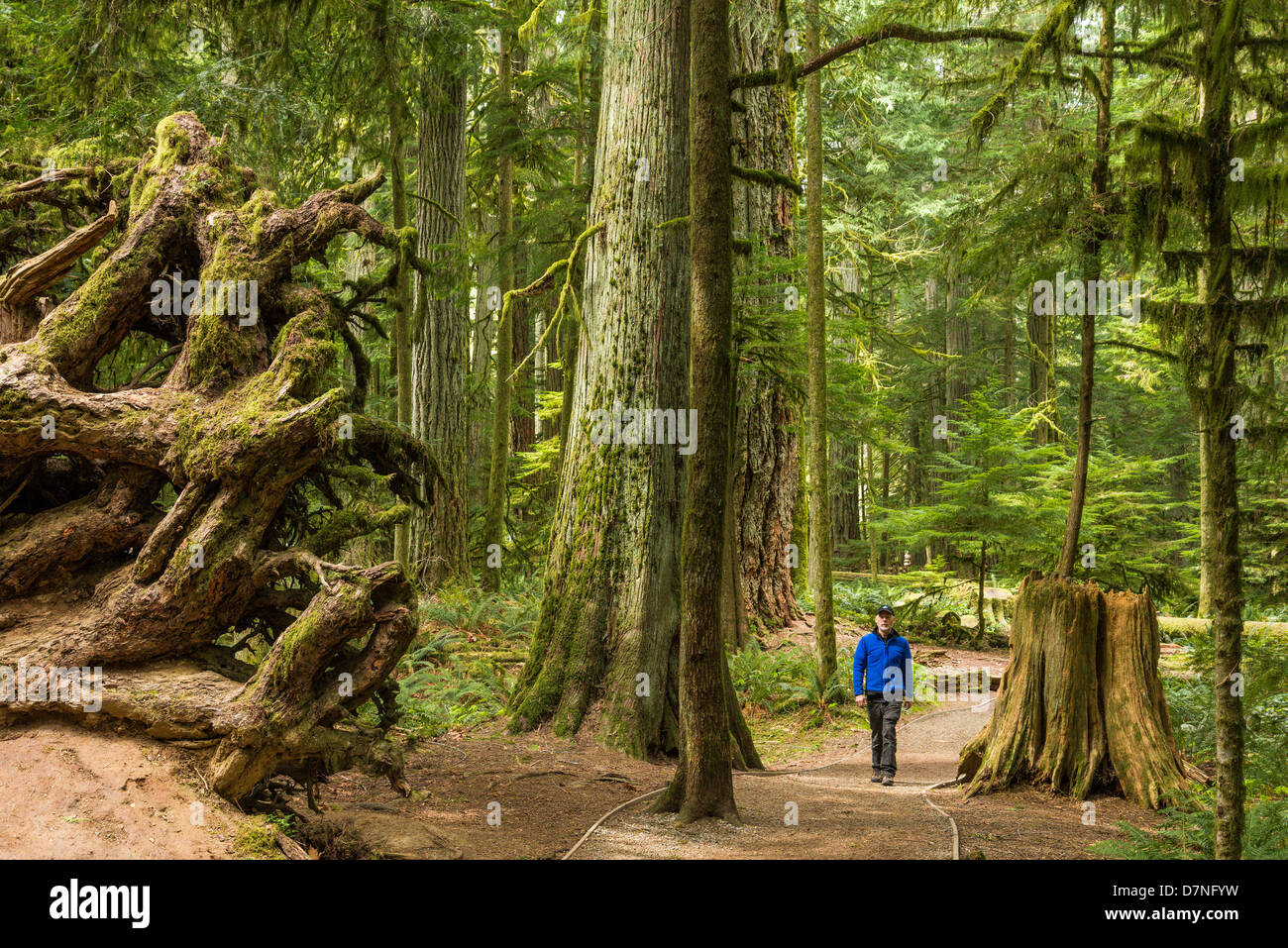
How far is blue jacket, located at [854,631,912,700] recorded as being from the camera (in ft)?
29.8

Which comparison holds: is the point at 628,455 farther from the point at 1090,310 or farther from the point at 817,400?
the point at 1090,310

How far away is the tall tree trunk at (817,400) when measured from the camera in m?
11.2

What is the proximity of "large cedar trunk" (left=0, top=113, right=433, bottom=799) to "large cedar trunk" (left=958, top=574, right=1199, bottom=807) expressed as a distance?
5.47 metres

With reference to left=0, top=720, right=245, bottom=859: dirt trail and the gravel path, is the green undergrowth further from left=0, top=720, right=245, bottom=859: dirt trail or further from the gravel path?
left=0, top=720, right=245, bottom=859: dirt trail

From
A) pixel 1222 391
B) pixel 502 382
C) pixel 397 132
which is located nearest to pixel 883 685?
pixel 1222 391

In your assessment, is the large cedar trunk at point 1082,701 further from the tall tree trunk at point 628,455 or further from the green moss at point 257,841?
the green moss at point 257,841

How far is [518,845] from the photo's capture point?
5910 mm

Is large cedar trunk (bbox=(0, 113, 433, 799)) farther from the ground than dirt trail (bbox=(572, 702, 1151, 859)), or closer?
farther from the ground

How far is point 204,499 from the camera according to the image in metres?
5.78

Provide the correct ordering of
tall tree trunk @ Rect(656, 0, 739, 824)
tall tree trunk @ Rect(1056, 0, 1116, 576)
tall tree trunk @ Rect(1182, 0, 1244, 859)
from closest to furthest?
tall tree trunk @ Rect(1182, 0, 1244, 859) → tall tree trunk @ Rect(656, 0, 739, 824) → tall tree trunk @ Rect(1056, 0, 1116, 576)

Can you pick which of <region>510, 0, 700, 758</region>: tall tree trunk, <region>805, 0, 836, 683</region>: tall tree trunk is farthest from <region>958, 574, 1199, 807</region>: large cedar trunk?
<region>805, 0, 836, 683</region>: tall tree trunk

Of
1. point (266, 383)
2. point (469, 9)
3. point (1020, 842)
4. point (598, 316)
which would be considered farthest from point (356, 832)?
point (469, 9)

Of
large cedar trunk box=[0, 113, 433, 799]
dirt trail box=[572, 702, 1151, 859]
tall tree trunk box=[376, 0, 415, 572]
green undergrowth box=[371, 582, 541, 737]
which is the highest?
tall tree trunk box=[376, 0, 415, 572]

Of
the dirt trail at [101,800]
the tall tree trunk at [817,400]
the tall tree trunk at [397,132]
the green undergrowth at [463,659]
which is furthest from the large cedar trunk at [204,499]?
the tall tree trunk at [817,400]
